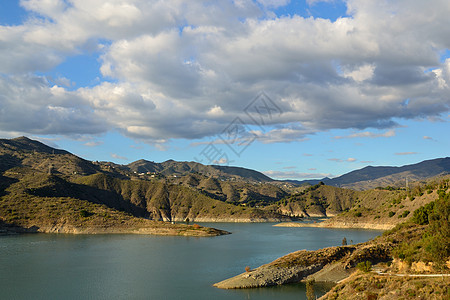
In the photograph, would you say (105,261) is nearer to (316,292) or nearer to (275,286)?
(275,286)

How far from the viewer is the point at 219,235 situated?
406ft

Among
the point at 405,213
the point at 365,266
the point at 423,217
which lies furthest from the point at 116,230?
the point at 405,213

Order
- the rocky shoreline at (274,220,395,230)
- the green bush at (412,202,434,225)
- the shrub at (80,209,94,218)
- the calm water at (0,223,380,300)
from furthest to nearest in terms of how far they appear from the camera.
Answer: the rocky shoreline at (274,220,395,230) → the shrub at (80,209,94,218) → the green bush at (412,202,434,225) → the calm water at (0,223,380,300)

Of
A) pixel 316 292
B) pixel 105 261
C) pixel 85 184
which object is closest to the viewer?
pixel 316 292

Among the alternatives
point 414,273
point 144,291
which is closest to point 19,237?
point 144,291

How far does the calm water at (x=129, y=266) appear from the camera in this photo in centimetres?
4812

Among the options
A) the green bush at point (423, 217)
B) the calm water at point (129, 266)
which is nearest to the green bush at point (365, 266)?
the calm water at point (129, 266)

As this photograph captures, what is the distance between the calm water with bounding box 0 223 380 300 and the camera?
48125 millimetres

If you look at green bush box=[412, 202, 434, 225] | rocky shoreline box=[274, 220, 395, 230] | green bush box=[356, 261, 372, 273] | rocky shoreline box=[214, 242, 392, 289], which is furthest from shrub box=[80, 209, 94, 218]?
green bush box=[356, 261, 372, 273]

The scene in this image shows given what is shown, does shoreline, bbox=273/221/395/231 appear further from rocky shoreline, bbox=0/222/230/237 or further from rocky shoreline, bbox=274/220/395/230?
rocky shoreline, bbox=0/222/230/237

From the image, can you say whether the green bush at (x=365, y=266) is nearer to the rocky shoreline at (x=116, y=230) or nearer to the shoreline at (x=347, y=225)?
the rocky shoreline at (x=116, y=230)

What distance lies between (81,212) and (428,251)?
375 ft

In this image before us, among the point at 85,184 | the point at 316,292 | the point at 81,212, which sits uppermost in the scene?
the point at 85,184

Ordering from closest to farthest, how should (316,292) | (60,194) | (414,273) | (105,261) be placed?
(414,273) → (316,292) → (105,261) → (60,194)
